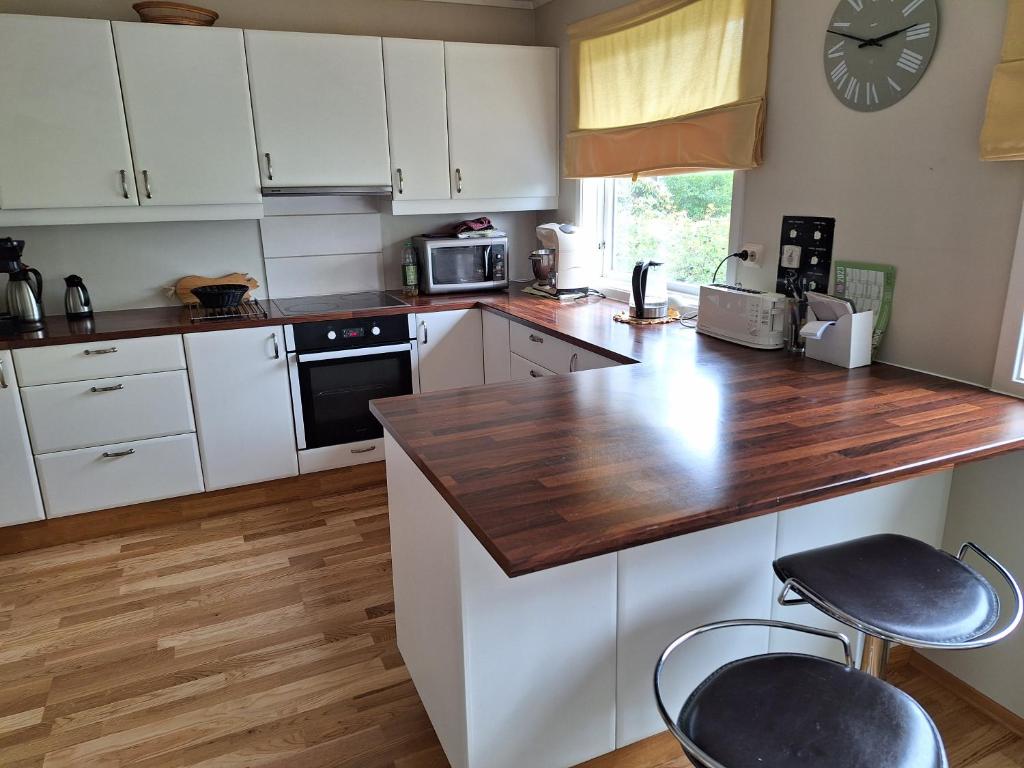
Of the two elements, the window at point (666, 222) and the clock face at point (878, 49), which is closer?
the clock face at point (878, 49)

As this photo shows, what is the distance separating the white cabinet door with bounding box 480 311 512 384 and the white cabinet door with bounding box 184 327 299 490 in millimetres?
976

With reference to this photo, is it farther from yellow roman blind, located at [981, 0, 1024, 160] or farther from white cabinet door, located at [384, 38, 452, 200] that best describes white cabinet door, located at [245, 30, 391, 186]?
yellow roman blind, located at [981, 0, 1024, 160]

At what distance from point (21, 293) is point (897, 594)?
333 cm

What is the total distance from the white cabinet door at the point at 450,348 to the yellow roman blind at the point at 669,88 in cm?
96

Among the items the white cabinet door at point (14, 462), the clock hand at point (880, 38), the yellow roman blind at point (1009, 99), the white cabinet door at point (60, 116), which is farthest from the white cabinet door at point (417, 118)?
the yellow roman blind at point (1009, 99)

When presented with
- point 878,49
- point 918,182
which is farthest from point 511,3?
point 918,182

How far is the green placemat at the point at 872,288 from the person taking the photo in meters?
2.09

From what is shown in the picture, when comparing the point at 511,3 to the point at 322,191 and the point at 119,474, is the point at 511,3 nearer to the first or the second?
the point at 322,191

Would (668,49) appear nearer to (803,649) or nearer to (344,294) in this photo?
(344,294)

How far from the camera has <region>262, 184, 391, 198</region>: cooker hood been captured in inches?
128

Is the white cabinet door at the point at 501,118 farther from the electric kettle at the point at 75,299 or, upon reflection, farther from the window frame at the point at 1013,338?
the window frame at the point at 1013,338

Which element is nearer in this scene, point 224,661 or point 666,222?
point 224,661

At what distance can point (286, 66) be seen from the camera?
3.13 meters

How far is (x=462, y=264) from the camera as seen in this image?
3.69 metres
